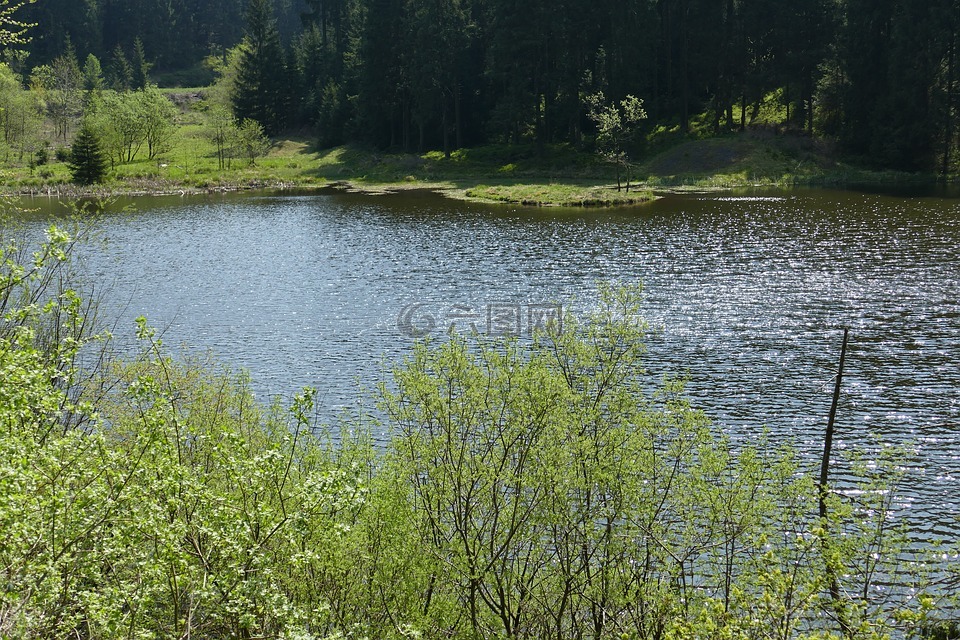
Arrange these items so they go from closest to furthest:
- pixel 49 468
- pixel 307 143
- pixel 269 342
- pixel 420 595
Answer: pixel 49 468
pixel 420 595
pixel 269 342
pixel 307 143

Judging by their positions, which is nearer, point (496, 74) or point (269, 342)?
point (269, 342)

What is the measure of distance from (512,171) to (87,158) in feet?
175

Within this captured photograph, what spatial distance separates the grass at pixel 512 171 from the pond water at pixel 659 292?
11630 mm

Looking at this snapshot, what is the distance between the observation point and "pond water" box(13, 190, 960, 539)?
89.6 ft

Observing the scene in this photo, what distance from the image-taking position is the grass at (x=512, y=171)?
3487 inches

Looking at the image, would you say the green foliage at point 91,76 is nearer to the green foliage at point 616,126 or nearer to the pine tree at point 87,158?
the pine tree at point 87,158

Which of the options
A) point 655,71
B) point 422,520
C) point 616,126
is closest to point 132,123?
point 616,126

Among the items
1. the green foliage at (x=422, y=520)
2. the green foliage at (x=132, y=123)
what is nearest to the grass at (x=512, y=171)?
the green foliage at (x=132, y=123)

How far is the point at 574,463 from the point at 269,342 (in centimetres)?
2412

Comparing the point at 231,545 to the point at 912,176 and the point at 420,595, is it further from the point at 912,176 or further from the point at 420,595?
the point at 912,176

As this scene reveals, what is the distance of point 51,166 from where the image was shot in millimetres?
112312

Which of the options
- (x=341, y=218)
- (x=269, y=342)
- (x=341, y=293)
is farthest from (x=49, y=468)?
(x=341, y=218)

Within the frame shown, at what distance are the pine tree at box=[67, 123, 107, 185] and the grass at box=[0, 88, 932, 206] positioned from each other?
6.96ft

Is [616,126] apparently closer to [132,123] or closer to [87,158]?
[87,158]
